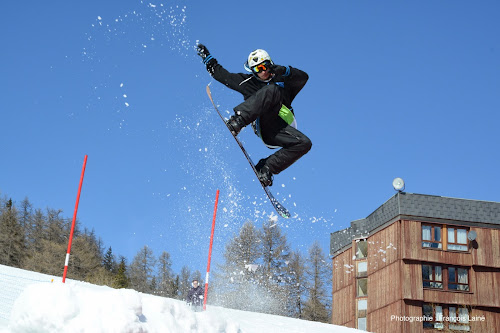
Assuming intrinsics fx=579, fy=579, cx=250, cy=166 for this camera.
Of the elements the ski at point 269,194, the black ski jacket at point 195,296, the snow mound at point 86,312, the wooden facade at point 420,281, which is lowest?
the snow mound at point 86,312

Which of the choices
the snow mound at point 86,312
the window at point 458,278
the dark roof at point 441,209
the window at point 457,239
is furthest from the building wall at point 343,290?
the snow mound at point 86,312

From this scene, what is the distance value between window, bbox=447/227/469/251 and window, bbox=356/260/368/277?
16.0 ft

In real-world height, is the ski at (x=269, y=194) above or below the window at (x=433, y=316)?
below

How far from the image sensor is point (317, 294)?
38.2 metres

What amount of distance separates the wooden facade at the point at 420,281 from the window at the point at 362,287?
558mm

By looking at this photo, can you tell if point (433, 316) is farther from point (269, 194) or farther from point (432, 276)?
point (269, 194)

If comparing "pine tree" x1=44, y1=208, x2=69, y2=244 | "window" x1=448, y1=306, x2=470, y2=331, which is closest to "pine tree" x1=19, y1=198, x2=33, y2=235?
"pine tree" x1=44, y1=208, x2=69, y2=244

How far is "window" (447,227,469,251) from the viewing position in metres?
29.8

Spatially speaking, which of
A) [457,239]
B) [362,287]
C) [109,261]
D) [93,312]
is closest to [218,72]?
[93,312]

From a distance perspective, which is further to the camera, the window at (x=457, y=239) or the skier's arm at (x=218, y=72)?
the window at (x=457, y=239)

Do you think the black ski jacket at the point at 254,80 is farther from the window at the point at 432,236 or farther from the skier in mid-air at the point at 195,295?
the window at the point at 432,236

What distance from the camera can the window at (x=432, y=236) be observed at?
29.8m

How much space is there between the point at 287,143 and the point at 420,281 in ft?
75.3

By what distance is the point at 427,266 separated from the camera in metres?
29.5
